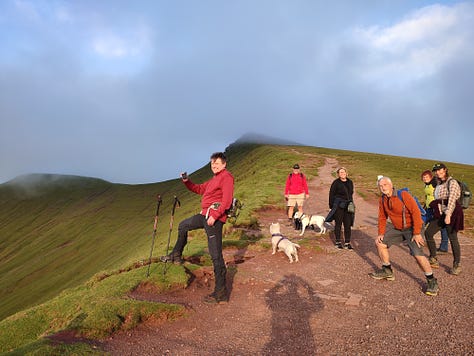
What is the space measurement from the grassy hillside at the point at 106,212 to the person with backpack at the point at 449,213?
830 cm

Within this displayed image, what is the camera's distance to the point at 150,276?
966 centimetres

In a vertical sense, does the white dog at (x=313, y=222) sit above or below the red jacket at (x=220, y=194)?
below

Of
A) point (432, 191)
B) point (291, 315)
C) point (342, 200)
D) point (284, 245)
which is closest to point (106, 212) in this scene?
point (284, 245)

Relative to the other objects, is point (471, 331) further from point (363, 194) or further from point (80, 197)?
point (80, 197)

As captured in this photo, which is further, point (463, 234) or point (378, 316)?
point (463, 234)

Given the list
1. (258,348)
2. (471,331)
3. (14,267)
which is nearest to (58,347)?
(258,348)

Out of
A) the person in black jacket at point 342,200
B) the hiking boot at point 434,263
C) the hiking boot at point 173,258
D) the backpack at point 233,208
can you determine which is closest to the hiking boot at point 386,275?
the hiking boot at point 434,263

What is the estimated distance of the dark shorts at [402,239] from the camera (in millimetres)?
8516

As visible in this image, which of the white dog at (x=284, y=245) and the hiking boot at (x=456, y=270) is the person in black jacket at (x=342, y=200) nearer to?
the white dog at (x=284, y=245)

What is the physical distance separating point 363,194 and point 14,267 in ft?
329

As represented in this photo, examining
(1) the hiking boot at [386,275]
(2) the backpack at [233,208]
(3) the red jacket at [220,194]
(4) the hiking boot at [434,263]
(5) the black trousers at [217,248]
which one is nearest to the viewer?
(3) the red jacket at [220,194]

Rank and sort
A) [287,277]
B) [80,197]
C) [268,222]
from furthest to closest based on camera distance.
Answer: [80,197], [268,222], [287,277]

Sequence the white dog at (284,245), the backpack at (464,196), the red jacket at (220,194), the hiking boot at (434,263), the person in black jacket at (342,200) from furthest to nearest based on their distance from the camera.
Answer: the person in black jacket at (342,200)
the white dog at (284,245)
the hiking boot at (434,263)
the backpack at (464,196)
the red jacket at (220,194)

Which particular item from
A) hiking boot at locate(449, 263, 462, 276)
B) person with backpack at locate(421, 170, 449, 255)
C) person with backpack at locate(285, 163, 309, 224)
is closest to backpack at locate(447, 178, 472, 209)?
hiking boot at locate(449, 263, 462, 276)
